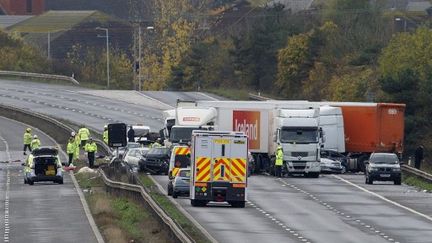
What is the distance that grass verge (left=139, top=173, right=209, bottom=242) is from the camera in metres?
39.4

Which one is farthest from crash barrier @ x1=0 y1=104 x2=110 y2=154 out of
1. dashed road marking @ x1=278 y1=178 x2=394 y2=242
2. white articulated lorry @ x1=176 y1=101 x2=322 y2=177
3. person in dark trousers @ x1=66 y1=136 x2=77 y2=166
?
dashed road marking @ x1=278 y1=178 x2=394 y2=242

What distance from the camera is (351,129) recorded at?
72875mm

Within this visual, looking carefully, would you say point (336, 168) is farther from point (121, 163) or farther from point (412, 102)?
point (412, 102)

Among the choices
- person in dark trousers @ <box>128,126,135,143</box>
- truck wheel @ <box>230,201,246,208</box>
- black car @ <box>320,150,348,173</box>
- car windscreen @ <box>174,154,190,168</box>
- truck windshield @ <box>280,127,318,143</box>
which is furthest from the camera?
person in dark trousers @ <box>128,126,135,143</box>

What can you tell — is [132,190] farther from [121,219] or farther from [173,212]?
[121,219]

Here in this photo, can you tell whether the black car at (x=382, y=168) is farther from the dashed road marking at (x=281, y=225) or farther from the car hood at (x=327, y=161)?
the dashed road marking at (x=281, y=225)

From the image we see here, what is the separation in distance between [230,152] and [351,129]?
77.8ft

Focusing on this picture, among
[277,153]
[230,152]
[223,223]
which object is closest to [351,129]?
[277,153]

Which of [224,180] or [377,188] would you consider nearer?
[224,180]

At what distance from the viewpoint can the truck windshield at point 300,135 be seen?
65.9 m

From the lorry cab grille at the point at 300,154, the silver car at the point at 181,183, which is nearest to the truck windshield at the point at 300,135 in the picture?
the lorry cab grille at the point at 300,154

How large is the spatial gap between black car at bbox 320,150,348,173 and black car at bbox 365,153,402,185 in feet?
22.8

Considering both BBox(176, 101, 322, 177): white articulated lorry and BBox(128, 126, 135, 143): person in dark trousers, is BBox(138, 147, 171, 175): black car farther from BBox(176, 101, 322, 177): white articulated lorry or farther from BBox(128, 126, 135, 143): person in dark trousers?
BBox(128, 126, 135, 143): person in dark trousers

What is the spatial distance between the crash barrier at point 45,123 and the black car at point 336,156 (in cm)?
1205
